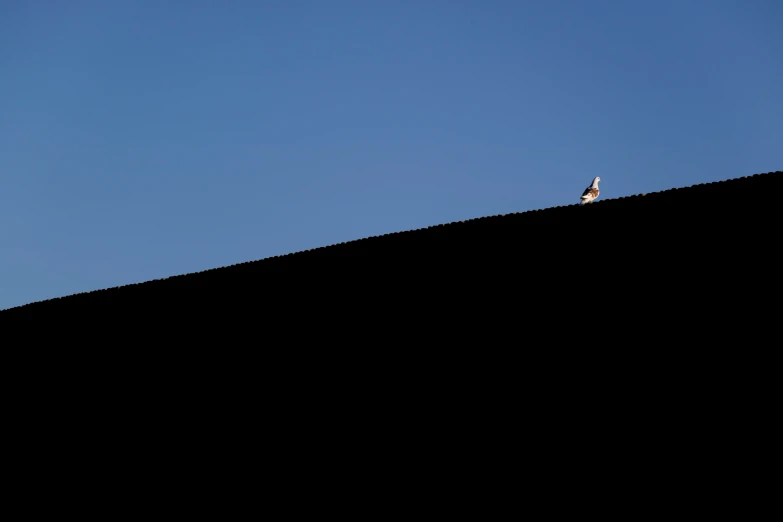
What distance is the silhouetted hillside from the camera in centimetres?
307

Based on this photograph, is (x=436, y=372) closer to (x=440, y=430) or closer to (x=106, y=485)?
(x=440, y=430)

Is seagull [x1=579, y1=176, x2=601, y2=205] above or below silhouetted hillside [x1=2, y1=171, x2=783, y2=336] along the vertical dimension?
above

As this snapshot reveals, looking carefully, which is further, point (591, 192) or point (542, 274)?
point (591, 192)

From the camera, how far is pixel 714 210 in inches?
128

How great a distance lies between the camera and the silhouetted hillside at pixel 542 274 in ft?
10.1

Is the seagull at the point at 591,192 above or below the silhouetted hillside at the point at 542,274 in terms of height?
above

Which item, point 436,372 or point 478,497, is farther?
point 436,372

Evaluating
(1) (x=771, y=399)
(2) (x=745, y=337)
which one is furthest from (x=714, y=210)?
(1) (x=771, y=399)

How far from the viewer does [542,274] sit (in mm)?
3494

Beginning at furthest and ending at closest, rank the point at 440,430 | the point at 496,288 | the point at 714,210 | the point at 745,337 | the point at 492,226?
the point at 492,226
the point at 496,288
the point at 714,210
the point at 440,430
the point at 745,337

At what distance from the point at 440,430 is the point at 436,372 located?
0.40m

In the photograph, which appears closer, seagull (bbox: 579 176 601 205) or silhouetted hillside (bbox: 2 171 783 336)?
silhouetted hillside (bbox: 2 171 783 336)

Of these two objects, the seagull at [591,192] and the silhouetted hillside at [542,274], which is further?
the seagull at [591,192]

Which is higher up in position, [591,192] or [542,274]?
[591,192]
